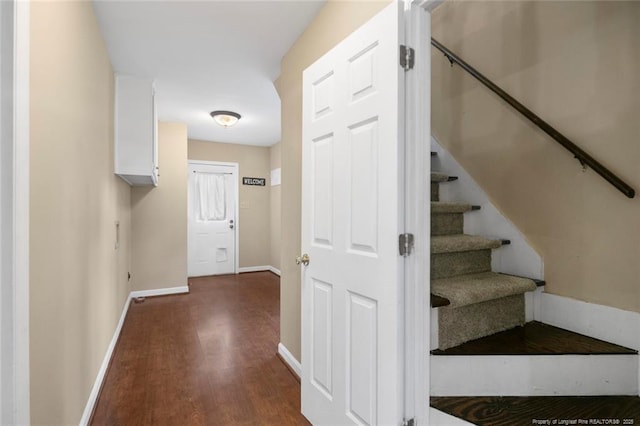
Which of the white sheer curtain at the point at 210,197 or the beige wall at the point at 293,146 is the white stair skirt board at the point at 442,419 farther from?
the white sheer curtain at the point at 210,197

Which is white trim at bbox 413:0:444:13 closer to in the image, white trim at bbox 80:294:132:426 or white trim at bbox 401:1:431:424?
white trim at bbox 401:1:431:424

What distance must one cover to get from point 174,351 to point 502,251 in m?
2.75

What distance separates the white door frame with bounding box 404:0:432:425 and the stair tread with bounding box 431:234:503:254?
0.51 m

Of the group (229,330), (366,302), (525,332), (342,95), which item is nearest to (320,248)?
(366,302)

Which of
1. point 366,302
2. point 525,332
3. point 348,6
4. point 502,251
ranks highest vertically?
point 348,6

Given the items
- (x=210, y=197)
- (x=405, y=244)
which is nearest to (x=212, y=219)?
(x=210, y=197)

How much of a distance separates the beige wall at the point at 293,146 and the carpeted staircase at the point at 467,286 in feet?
3.42

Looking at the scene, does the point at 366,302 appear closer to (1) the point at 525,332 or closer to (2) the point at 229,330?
(1) the point at 525,332

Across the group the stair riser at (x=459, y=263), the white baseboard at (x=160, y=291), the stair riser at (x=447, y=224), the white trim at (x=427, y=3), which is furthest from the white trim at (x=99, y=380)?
the white trim at (x=427, y=3)

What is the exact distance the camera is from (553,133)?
1.81 metres

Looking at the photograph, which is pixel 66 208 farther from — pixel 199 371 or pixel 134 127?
pixel 134 127

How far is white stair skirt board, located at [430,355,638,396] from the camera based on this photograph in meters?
1.51

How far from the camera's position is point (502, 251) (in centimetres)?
213

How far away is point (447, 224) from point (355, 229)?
1039 mm
